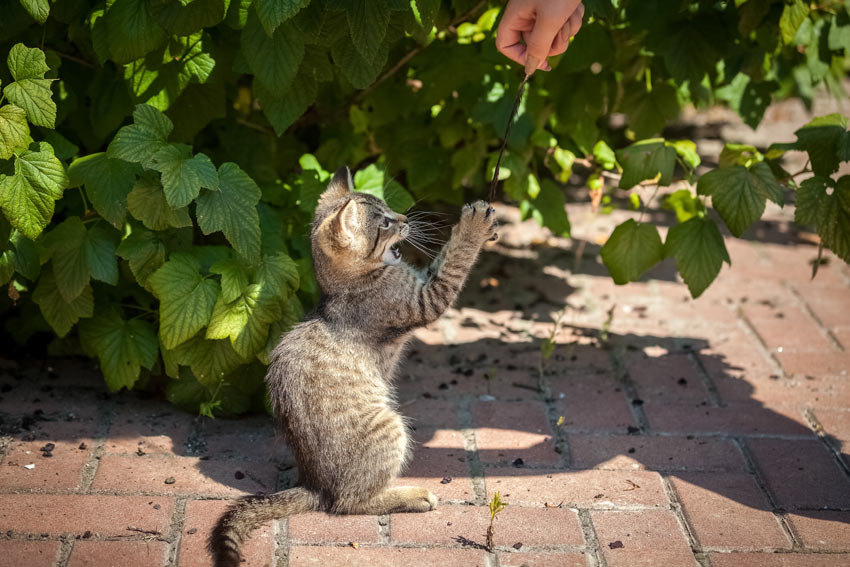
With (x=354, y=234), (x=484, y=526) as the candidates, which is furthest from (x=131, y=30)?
(x=484, y=526)

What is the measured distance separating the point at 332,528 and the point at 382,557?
0.24 metres

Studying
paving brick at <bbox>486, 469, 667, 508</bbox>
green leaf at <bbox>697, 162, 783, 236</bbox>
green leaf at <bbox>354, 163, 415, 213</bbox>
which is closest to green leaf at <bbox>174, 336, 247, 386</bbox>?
green leaf at <bbox>354, 163, 415, 213</bbox>

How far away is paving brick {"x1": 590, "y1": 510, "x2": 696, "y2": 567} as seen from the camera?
2793 millimetres

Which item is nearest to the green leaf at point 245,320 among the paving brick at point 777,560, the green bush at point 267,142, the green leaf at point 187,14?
the green bush at point 267,142

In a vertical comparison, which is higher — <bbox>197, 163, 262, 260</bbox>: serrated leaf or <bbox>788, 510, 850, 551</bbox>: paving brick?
<bbox>197, 163, 262, 260</bbox>: serrated leaf

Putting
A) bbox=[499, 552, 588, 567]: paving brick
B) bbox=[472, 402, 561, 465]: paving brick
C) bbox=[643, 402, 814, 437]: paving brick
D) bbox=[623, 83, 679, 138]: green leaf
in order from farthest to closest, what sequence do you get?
bbox=[623, 83, 679, 138]: green leaf, bbox=[643, 402, 814, 437]: paving brick, bbox=[472, 402, 561, 465]: paving brick, bbox=[499, 552, 588, 567]: paving brick

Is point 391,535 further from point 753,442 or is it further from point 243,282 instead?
point 753,442

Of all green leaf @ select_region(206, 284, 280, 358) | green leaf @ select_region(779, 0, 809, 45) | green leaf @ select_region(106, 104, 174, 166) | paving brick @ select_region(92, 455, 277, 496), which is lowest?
paving brick @ select_region(92, 455, 277, 496)

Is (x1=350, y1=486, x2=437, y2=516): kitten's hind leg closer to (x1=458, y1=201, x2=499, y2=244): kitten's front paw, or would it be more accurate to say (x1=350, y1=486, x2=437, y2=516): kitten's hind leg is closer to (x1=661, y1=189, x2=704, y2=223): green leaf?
(x1=458, y1=201, x2=499, y2=244): kitten's front paw

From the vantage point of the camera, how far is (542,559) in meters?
2.77

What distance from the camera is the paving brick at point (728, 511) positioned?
2.91 meters

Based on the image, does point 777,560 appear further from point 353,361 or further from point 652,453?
point 353,361

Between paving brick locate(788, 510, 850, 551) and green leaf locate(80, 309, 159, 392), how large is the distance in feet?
8.52

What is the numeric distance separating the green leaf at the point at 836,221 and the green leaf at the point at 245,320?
7.33 feet
